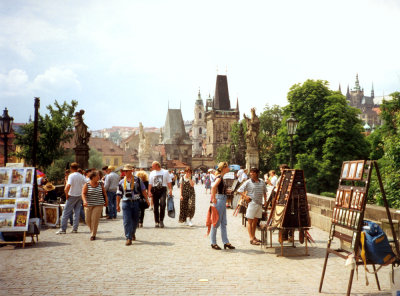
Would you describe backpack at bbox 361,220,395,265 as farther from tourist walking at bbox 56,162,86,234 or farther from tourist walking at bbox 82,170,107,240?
tourist walking at bbox 56,162,86,234

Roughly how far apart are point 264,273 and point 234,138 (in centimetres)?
6560

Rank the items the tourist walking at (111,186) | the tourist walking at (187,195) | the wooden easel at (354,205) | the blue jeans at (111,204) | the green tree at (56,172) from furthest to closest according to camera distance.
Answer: the green tree at (56,172), the blue jeans at (111,204), the tourist walking at (111,186), the tourist walking at (187,195), the wooden easel at (354,205)

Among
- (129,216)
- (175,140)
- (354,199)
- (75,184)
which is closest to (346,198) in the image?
(354,199)

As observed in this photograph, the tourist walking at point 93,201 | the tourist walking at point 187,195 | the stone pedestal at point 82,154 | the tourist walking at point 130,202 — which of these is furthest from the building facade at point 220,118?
the tourist walking at point 130,202

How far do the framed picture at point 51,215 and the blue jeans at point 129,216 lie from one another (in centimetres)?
384

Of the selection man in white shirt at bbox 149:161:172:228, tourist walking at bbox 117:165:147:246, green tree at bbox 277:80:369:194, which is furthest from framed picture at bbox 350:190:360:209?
green tree at bbox 277:80:369:194

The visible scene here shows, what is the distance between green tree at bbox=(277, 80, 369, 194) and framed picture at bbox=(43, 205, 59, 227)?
2865cm

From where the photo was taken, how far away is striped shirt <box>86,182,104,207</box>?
1169cm

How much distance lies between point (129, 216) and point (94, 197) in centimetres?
129

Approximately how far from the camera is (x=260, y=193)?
1083 cm

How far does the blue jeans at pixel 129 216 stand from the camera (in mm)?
10883

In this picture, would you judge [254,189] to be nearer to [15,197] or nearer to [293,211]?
[293,211]

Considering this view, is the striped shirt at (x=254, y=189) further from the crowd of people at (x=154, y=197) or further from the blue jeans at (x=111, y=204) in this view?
the blue jeans at (x=111, y=204)

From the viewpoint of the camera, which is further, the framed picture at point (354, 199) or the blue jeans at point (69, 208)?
the blue jeans at point (69, 208)
